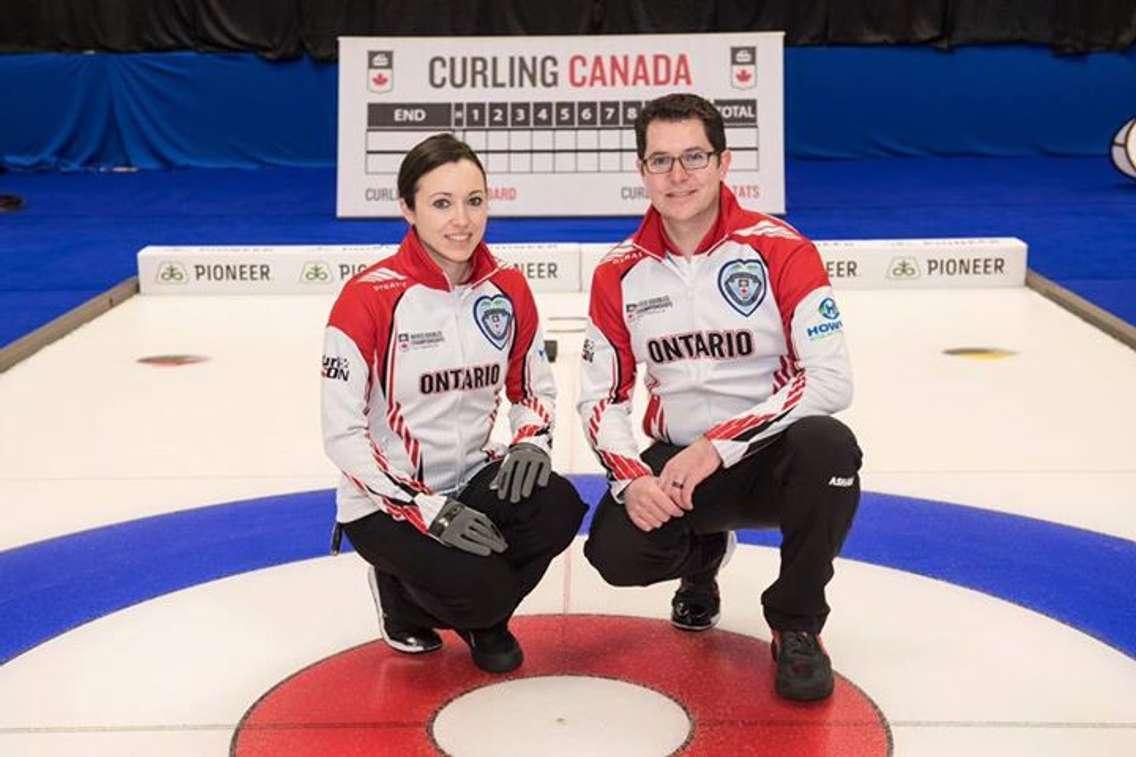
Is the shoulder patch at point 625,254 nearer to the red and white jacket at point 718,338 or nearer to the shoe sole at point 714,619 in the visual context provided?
the red and white jacket at point 718,338

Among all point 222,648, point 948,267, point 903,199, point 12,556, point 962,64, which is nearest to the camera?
point 222,648

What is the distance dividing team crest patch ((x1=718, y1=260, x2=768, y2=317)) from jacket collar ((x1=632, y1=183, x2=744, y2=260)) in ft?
0.21

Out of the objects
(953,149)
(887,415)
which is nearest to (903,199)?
(953,149)

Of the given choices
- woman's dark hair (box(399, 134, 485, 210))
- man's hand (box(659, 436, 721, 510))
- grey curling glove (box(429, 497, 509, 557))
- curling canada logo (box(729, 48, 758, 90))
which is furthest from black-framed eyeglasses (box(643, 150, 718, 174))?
curling canada logo (box(729, 48, 758, 90))

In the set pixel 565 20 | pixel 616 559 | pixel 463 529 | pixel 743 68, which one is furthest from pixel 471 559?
pixel 565 20

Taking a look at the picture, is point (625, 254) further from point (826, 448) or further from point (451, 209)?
point (826, 448)

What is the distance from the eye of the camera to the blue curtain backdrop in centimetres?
1305

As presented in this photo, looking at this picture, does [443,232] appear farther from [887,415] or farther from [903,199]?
[903,199]

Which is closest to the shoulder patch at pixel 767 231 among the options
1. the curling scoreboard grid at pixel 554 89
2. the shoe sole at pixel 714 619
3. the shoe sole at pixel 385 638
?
the shoe sole at pixel 714 619

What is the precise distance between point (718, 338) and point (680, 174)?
0.34 m

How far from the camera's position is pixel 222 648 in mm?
3264

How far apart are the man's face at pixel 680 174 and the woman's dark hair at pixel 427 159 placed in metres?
0.34

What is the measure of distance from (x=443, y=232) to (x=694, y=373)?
0.57 metres

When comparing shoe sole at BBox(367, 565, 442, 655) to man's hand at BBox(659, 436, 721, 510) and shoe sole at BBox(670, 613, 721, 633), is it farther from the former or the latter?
man's hand at BBox(659, 436, 721, 510)
